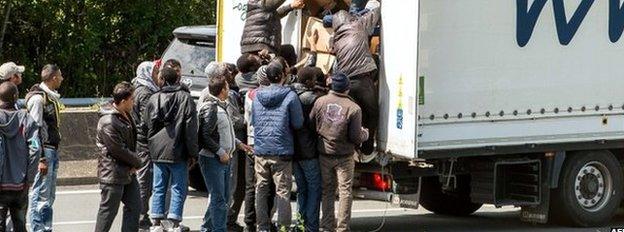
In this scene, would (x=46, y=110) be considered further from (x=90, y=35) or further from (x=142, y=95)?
(x=90, y=35)

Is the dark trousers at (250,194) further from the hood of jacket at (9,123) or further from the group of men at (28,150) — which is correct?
the hood of jacket at (9,123)

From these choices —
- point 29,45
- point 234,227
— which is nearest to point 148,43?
point 29,45

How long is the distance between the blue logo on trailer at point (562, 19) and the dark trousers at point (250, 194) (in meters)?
2.79

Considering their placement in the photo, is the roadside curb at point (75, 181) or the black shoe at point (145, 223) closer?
the black shoe at point (145, 223)

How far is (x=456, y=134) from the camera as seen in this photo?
51.8 feet

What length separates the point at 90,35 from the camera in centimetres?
2803

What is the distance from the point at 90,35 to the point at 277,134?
43.6 feet

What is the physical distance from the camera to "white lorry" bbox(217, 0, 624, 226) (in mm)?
15406

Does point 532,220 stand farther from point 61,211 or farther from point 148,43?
point 148,43

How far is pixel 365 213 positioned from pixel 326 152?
3279 millimetres

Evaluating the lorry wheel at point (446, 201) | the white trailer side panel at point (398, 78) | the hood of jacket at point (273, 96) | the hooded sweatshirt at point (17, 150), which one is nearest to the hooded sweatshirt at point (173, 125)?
the hood of jacket at point (273, 96)

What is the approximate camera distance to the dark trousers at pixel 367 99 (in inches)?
615

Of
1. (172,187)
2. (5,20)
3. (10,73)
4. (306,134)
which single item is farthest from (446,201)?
(5,20)

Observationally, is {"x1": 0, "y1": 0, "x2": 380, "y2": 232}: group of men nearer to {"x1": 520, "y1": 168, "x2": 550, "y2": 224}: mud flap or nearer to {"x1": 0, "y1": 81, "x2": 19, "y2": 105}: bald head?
{"x1": 0, "y1": 81, "x2": 19, "y2": 105}: bald head
